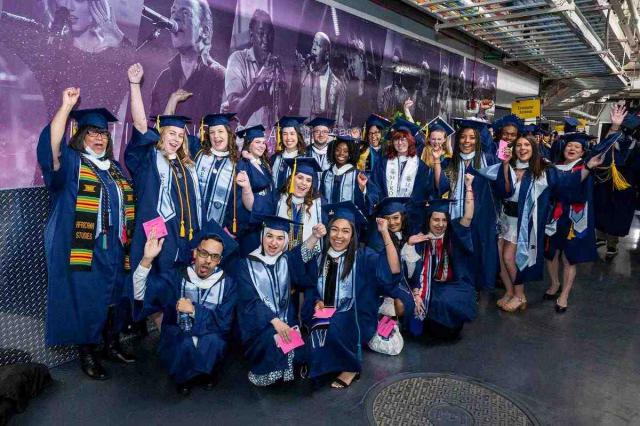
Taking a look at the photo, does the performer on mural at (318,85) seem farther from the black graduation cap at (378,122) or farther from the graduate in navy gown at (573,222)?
the graduate in navy gown at (573,222)

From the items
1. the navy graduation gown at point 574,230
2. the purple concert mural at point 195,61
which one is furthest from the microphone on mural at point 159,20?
the navy graduation gown at point 574,230

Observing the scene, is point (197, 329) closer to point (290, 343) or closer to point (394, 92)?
point (290, 343)

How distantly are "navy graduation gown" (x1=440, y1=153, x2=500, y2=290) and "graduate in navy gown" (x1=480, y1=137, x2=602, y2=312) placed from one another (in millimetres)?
145

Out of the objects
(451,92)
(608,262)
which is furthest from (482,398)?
(451,92)

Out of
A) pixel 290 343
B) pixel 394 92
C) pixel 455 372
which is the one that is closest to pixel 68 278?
pixel 290 343

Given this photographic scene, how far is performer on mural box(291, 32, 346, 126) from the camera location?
5.54 m

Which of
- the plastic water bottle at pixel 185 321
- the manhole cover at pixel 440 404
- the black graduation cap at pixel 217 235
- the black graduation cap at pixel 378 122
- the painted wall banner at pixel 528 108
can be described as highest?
the painted wall banner at pixel 528 108

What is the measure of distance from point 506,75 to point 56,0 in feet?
35.8

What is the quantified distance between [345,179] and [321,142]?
0.50m

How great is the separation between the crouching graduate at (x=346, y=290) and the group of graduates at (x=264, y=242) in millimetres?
11

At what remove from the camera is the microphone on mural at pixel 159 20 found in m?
3.77

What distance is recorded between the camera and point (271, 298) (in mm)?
3135

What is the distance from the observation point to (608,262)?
6301 millimetres

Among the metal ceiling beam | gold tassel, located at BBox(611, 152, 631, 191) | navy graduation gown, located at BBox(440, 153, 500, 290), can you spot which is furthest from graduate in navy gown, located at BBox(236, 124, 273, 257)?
gold tassel, located at BBox(611, 152, 631, 191)
